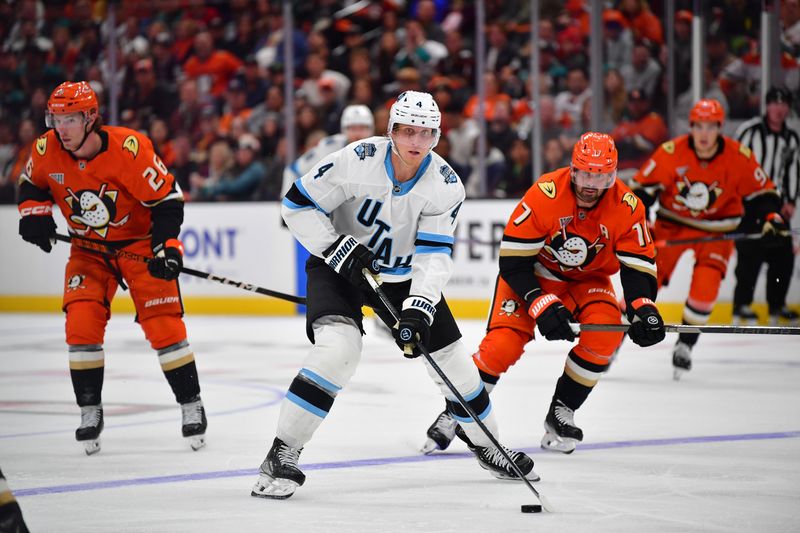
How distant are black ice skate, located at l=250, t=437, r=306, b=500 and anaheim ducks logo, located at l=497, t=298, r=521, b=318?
111cm

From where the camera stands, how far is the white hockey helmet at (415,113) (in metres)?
3.71

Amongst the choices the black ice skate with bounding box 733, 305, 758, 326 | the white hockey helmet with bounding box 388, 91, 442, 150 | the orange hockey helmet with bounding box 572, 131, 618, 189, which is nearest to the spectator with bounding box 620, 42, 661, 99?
the black ice skate with bounding box 733, 305, 758, 326

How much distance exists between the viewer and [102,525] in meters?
3.29

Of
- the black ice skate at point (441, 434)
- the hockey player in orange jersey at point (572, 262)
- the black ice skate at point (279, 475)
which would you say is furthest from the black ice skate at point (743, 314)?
the black ice skate at point (279, 475)

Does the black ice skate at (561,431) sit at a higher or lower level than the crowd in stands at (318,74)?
lower

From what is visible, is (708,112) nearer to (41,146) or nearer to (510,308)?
(510,308)

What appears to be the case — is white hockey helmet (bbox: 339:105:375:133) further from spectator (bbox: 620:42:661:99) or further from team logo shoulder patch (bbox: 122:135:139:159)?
team logo shoulder patch (bbox: 122:135:139:159)

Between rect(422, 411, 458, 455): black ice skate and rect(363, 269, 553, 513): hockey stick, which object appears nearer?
rect(363, 269, 553, 513): hockey stick

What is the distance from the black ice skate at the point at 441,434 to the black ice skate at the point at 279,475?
2.66 ft

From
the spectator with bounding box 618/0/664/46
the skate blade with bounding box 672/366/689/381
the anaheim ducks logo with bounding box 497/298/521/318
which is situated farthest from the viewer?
the spectator with bounding box 618/0/664/46

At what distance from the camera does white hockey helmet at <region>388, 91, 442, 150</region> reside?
3705 millimetres

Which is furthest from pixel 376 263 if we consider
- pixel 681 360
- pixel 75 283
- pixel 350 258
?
pixel 681 360

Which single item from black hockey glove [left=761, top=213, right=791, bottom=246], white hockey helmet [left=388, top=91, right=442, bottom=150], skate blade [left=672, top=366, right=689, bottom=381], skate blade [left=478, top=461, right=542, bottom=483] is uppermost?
white hockey helmet [left=388, top=91, right=442, bottom=150]

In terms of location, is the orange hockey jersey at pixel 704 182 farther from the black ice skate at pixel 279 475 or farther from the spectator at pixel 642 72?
the black ice skate at pixel 279 475
